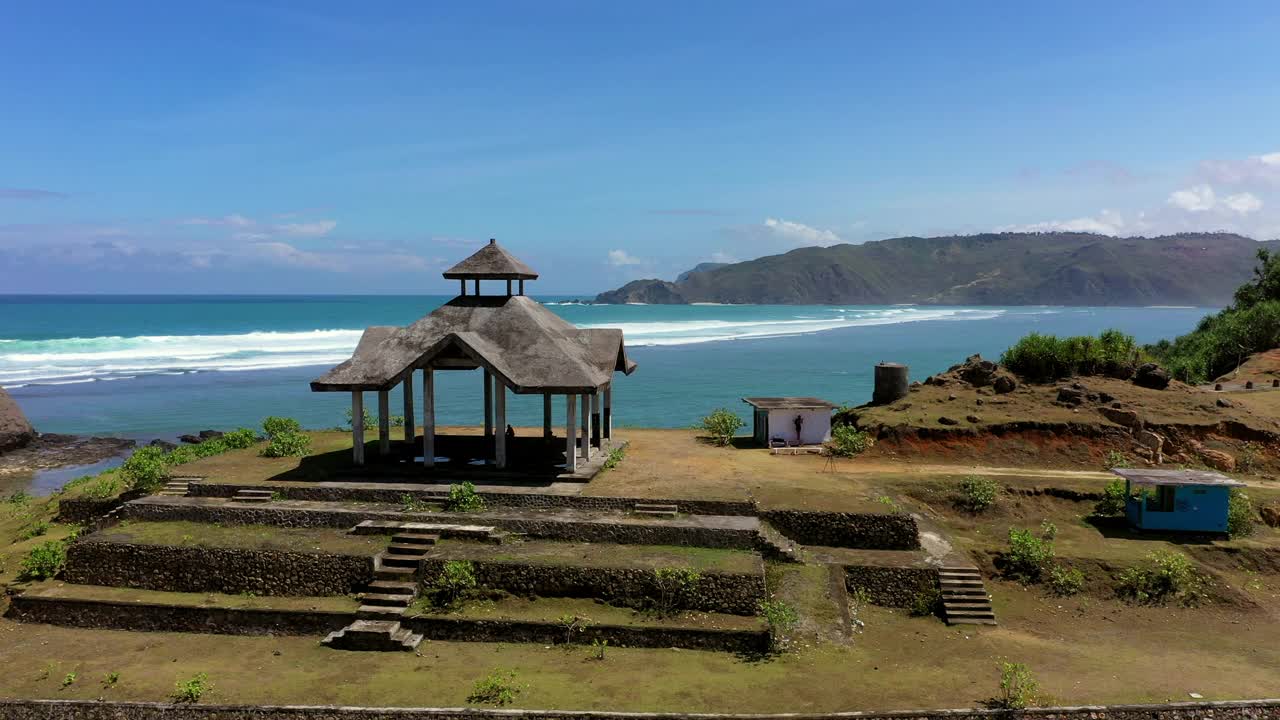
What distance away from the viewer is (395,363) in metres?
20.0

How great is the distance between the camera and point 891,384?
29.7m

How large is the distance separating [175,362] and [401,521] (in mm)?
58064

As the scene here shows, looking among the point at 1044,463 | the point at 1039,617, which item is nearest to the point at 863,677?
the point at 1039,617

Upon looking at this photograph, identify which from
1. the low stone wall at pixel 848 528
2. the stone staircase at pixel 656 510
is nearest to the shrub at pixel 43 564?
the stone staircase at pixel 656 510

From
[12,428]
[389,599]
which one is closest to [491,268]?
[389,599]

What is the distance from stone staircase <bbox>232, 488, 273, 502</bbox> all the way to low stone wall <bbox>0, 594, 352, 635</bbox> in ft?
11.7

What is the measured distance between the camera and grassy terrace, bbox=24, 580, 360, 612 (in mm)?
15750

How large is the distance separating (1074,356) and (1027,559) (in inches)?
564

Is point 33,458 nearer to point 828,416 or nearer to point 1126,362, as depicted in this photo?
point 828,416

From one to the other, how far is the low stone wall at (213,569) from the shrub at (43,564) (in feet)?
1.36

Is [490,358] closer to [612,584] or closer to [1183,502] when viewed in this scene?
[612,584]

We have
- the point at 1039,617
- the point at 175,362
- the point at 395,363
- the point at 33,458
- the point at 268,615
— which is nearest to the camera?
the point at 268,615

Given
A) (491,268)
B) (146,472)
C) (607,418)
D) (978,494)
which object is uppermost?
(491,268)

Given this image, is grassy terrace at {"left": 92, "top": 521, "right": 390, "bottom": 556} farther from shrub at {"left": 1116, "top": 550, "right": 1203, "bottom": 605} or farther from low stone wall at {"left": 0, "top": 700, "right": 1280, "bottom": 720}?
shrub at {"left": 1116, "top": 550, "right": 1203, "bottom": 605}
